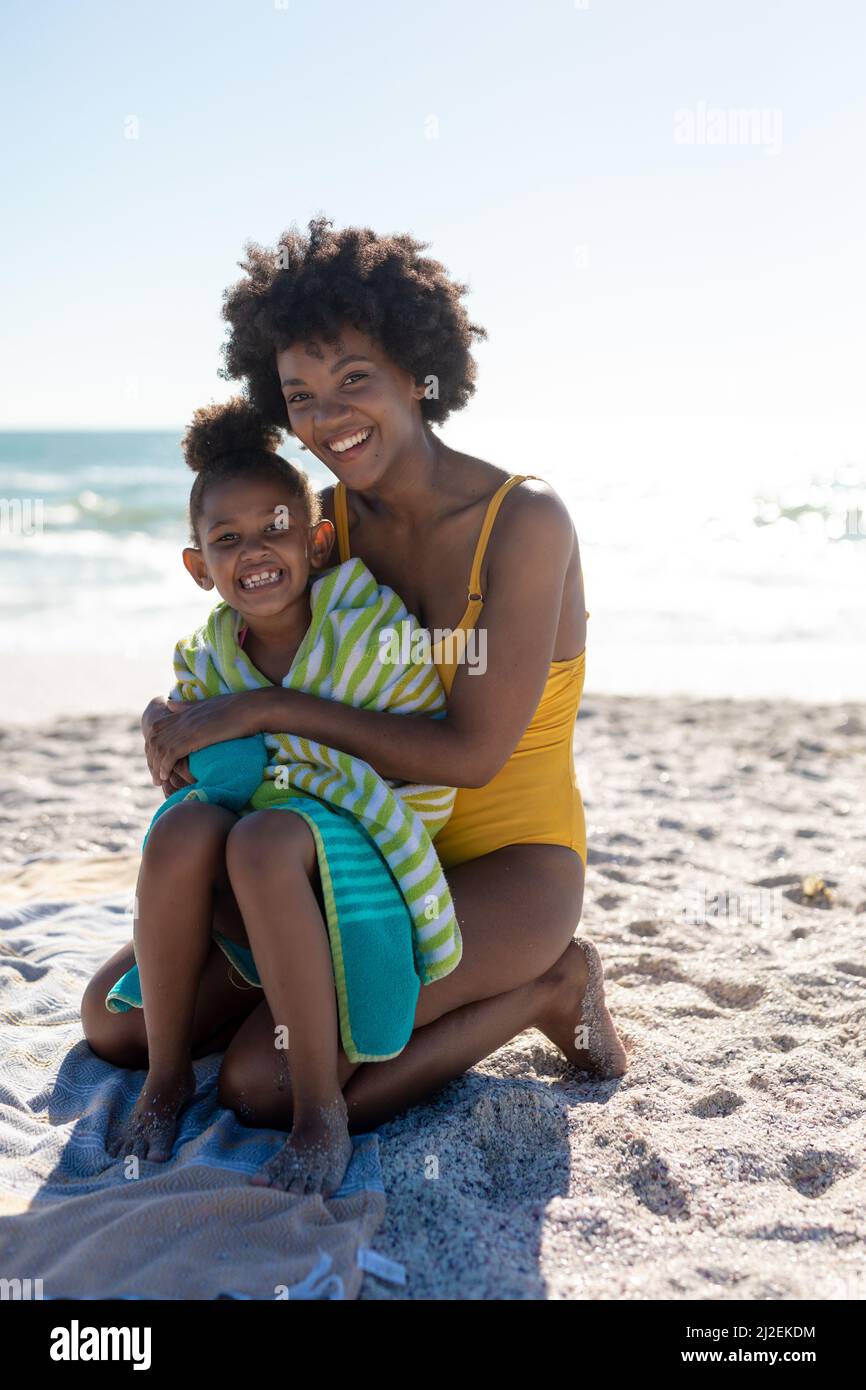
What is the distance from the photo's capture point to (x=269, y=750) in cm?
262

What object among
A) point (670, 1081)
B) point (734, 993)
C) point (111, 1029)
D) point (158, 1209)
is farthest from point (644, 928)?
point (158, 1209)

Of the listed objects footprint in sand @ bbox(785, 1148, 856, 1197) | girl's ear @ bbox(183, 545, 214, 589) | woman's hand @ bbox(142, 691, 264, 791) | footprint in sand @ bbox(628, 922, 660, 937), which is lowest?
footprint in sand @ bbox(785, 1148, 856, 1197)

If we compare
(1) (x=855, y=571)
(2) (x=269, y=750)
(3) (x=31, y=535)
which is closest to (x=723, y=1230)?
(2) (x=269, y=750)

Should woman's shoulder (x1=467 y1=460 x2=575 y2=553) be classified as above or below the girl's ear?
above

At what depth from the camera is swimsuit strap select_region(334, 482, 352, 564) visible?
311cm

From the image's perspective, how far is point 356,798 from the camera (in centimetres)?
249

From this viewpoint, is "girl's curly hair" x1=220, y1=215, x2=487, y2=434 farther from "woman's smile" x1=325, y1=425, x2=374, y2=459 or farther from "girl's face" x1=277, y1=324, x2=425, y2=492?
"woman's smile" x1=325, y1=425, x2=374, y2=459

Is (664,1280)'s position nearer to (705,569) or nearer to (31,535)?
(705,569)

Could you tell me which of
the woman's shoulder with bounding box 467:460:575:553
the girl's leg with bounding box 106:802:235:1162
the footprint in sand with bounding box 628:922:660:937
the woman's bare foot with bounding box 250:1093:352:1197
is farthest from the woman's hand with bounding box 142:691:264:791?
the footprint in sand with bounding box 628:922:660:937

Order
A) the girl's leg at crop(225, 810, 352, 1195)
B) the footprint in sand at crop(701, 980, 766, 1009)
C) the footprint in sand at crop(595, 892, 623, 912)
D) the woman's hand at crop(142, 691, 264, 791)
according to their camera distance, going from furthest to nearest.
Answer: the footprint in sand at crop(595, 892, 623, 912)
the footprint in sand at crop(701, 980, 766, 1009)
the woman's hand at crop(142, 691, 264, 791)
the girl's leg at crop(225, 810, 352, 1195)

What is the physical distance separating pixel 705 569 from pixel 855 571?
162 centimetres

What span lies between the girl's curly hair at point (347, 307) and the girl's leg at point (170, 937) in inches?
45.7

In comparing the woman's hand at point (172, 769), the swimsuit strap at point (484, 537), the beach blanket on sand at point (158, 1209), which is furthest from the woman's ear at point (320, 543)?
the beach blanket on sand at point (158, 1209)

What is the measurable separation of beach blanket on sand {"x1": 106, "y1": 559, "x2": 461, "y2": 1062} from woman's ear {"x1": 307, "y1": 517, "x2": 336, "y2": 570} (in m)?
0.10
